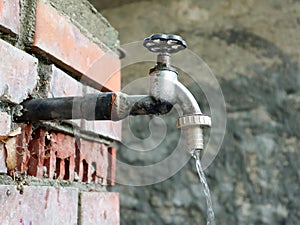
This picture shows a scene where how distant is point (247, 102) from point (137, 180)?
1.58 feet

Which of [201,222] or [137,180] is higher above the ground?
[137,180]

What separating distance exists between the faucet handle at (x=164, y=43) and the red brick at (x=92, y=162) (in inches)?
9.0

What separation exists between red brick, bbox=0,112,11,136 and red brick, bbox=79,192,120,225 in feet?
0.61

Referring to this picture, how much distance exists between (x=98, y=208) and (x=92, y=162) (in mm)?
77

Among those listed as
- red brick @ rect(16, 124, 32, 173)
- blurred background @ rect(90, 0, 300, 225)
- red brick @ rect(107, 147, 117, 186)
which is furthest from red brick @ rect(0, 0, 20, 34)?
blurred background @ rect(90, 0, 300, 225)

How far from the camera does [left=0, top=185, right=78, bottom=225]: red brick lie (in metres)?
0.44

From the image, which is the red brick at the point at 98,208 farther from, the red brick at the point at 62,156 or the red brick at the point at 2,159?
the red brick at the point at 2,159

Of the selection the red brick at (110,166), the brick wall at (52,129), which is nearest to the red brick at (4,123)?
the brick wall at (52,129)

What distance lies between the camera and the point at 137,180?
56.9 inches

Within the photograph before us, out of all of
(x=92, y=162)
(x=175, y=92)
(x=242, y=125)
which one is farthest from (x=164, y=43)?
(x=242, y=125)

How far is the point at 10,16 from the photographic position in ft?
1.56

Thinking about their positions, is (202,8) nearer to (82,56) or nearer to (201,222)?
(201,222)

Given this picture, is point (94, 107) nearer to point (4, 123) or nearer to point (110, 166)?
point (4, 123)

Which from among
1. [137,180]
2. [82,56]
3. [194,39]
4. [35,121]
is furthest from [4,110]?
[194,39]
